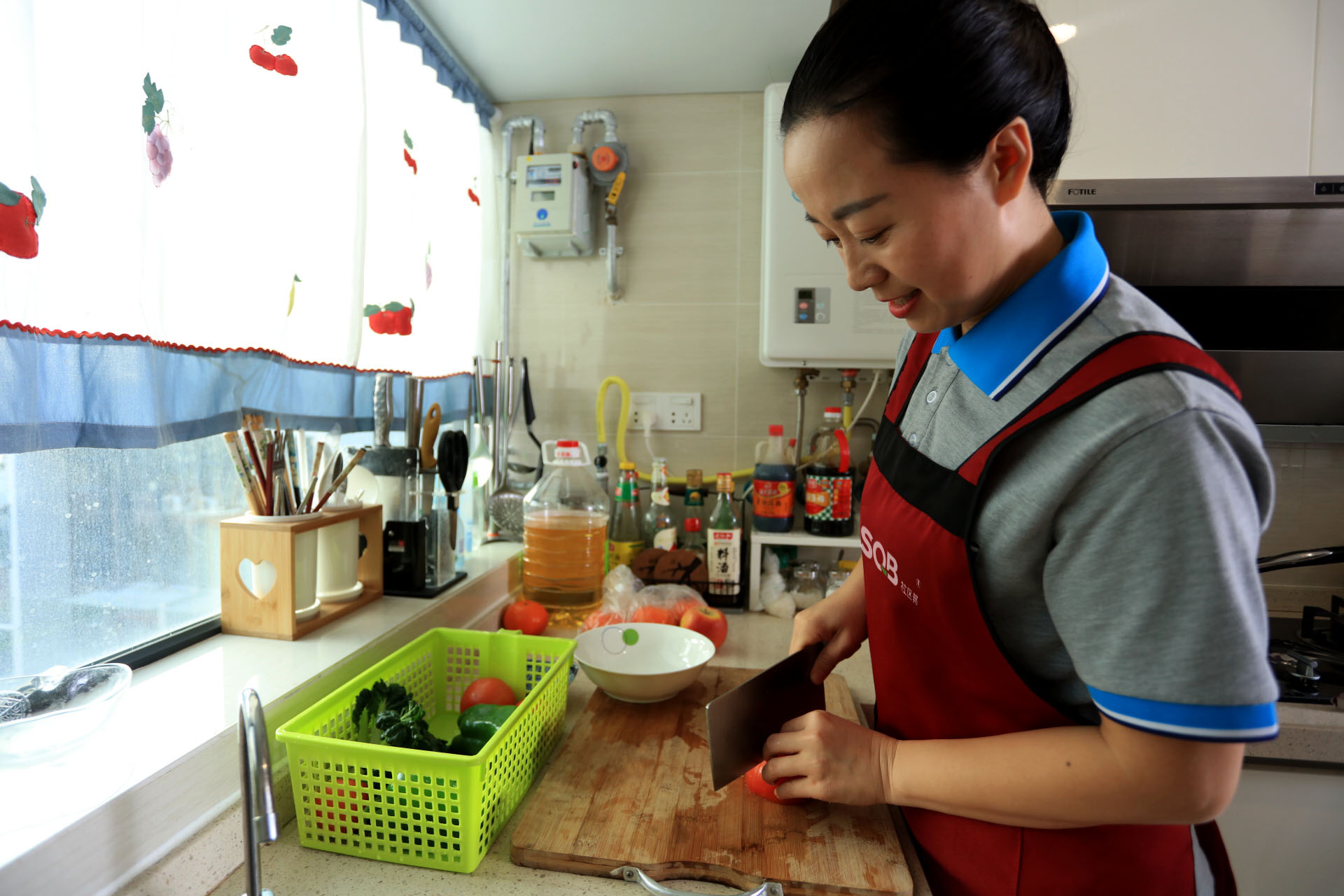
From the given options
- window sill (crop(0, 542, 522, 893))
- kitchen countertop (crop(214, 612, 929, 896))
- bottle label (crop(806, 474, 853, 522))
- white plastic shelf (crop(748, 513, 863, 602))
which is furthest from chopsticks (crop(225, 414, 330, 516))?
bottle label (crop(806, 474, 853, 522))

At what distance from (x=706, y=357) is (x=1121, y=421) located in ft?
4.90

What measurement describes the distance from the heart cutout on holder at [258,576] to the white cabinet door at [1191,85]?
159 centimetres

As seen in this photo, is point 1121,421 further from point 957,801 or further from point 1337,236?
point 1337,236

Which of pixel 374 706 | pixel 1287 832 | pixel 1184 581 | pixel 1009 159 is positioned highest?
pixel 1009 159

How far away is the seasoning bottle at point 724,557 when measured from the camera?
5.23ft

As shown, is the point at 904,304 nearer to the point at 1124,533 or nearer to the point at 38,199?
the point at 1124,533

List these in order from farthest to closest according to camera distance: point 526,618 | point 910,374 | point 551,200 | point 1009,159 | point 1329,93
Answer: point 551,200, point 526,618, point 1329,93, point 910,374, point 1009,159

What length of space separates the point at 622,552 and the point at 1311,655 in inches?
54.8

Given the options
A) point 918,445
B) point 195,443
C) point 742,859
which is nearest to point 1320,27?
point 918,445

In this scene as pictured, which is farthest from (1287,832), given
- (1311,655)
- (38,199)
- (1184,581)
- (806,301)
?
(38,199)

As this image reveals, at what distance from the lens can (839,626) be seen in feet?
3.18

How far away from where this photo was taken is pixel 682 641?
115 centimetres

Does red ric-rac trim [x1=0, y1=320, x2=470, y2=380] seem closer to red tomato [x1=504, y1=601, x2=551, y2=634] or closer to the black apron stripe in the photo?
red tomato [x1=504, y1=601, x2=551, y2=634]

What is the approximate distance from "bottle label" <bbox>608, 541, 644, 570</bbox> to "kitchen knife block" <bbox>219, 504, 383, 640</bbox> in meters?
0.74
